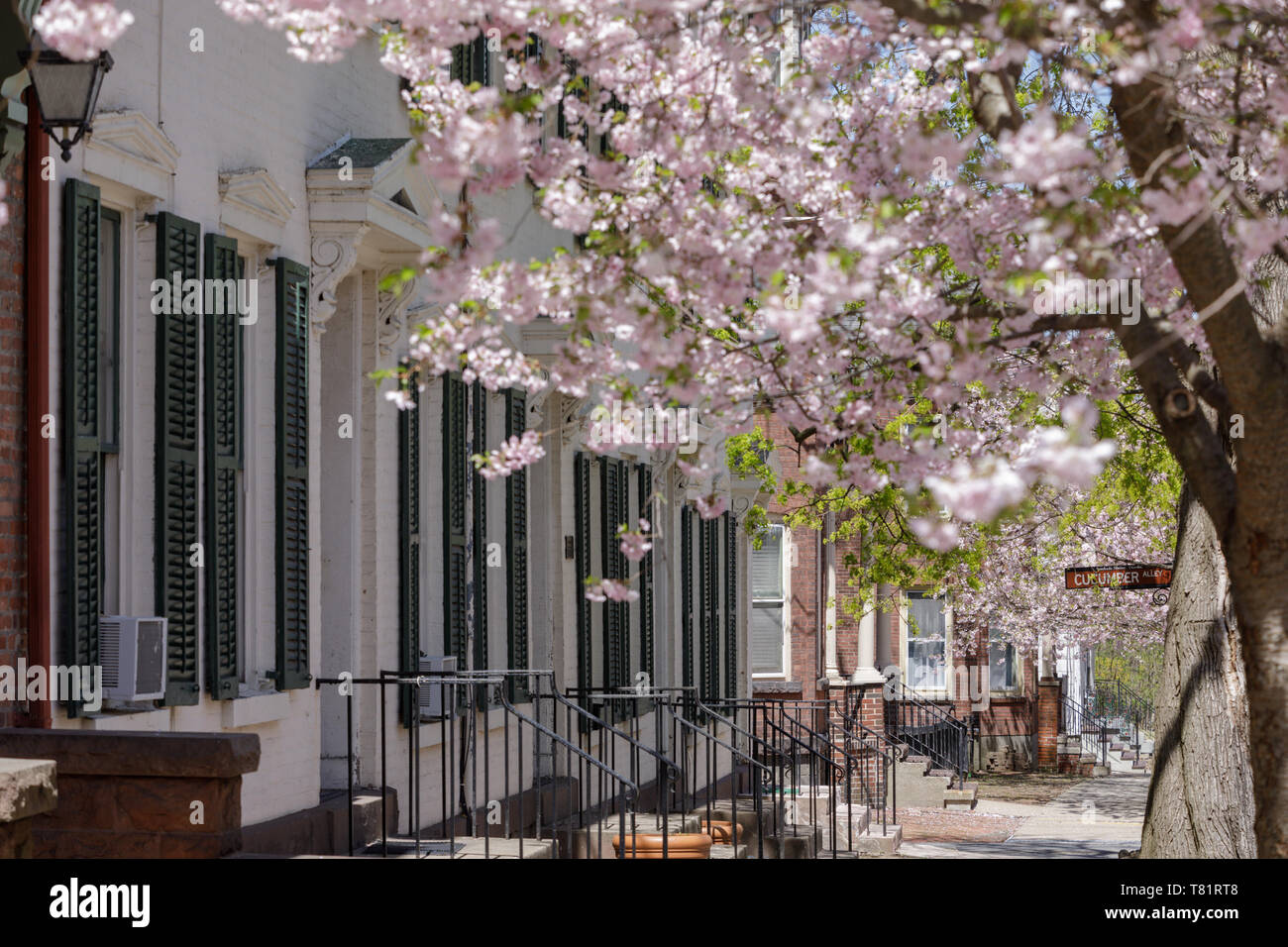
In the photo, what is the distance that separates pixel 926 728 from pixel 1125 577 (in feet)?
67.0

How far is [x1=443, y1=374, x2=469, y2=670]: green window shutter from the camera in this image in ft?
41.4

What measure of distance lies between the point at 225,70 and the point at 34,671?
3.60 meters

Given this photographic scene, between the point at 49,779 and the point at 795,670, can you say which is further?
the point at 795,670

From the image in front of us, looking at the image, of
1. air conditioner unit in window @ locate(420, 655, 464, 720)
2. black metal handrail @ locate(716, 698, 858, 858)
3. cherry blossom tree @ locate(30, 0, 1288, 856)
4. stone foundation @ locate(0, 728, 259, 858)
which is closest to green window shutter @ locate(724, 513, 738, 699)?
black metal handrail @ locate(716, 698, 858, 858)

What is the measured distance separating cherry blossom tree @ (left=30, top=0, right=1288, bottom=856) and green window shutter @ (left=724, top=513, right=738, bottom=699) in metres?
16.2

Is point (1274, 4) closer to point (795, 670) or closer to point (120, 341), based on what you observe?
point (120, 341)

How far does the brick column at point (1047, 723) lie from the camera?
126ft

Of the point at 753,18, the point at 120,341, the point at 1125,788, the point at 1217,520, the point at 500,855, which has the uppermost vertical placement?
the point at 753,18

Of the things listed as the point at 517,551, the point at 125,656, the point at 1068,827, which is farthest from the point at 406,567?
the point at 1068,827

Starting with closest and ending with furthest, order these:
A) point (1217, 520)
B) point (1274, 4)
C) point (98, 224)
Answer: point (1217, 520) → point (1274, 4) → point (98, 224)

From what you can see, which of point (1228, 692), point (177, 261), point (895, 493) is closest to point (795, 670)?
point (895, 493)

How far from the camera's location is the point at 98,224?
8.01 m

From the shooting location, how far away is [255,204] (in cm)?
969

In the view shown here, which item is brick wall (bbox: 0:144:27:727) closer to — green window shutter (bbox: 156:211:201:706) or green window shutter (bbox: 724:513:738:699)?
green window shutter (bbox: 156:211:201:706)
